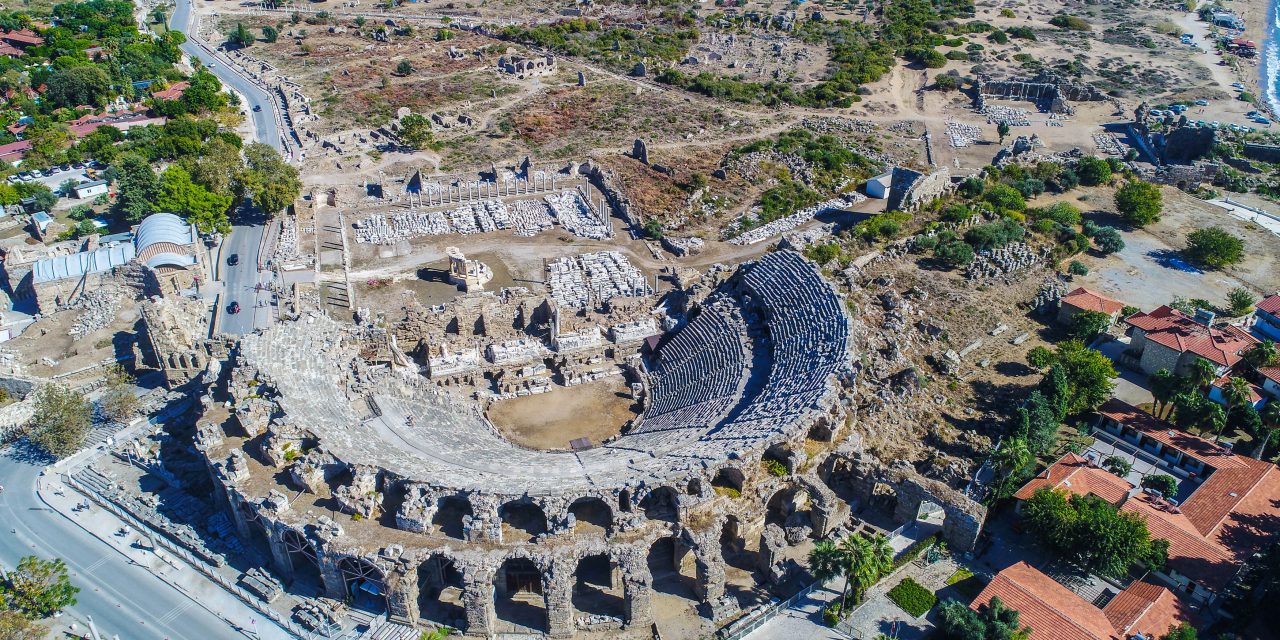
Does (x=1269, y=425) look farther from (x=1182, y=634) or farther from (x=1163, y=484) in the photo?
(x=1182, y=634)

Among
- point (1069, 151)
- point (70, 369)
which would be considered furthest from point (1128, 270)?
point (70, 369)

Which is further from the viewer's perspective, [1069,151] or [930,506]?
[1069,151]

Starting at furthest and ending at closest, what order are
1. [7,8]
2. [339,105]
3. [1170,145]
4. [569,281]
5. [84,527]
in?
[7,8] < [339,105] < [1170,145] < [569,281] < [84,527]

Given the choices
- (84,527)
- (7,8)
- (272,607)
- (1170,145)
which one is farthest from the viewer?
(7,8)

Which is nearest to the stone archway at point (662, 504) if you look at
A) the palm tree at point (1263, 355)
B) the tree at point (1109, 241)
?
the palm tree at point (1263, 355)

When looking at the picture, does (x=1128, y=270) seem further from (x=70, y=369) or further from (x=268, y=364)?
(x=70, y=369)

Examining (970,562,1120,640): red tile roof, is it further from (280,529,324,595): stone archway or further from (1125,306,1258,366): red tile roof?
(280,529,324,595): stone archway
